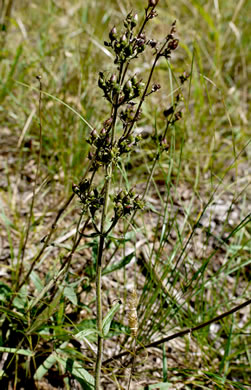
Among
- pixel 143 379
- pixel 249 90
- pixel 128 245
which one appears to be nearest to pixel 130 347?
pixel 143 379

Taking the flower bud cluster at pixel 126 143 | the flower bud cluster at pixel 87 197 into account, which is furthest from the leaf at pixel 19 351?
the flower bud cluster at pixel 126 143

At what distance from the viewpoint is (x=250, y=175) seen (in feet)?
10.2

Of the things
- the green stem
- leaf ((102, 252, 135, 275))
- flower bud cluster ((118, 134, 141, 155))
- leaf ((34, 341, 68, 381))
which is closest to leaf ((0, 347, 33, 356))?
leaf ((34, 341, 68, 381))

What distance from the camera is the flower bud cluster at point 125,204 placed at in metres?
1.38

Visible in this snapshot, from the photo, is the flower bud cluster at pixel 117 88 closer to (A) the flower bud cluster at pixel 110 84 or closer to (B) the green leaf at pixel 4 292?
(A) the flower bud cluster at pixel 110 84

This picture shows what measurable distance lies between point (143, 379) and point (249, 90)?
2.90m

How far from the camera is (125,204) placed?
54.7 inches

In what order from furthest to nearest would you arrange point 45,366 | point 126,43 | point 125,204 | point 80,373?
point 45,366 < point 80,373 < point 125,204 < point 126,43

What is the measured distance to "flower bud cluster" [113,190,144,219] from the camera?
4.52ft

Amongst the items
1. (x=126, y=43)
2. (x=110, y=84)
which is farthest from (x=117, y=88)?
(x=126, y=43)

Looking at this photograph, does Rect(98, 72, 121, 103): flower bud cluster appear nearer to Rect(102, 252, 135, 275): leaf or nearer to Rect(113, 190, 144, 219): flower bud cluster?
Rect(113, 190, 144, 219): flower bud cluster

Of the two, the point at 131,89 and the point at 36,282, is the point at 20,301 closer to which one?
the point at 36,282

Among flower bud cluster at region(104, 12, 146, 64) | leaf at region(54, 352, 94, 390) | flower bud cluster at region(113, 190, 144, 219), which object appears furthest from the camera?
leaf at region(54, 352, 94, 390)

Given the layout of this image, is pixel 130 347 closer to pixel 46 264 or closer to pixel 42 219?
pixel 46 264
